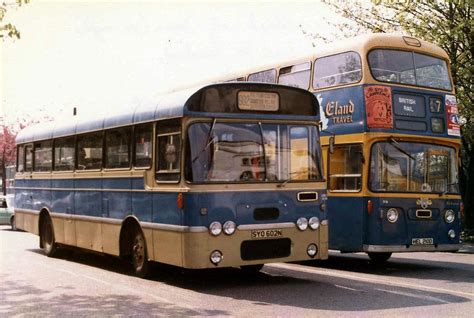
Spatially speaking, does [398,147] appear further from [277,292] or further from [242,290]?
[242,290]

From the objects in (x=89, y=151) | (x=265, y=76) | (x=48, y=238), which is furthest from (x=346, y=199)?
(x=48, y=238)

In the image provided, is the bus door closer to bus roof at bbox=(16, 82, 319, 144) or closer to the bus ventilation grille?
bus roof at bbox=(16, 82, 319, 144)

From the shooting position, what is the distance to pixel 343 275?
12641mm

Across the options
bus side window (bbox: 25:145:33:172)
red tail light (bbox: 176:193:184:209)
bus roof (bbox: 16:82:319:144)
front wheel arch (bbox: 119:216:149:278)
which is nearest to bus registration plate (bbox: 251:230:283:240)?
red tail light (bbox: 176:193:184:209)

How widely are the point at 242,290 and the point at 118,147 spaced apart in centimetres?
361

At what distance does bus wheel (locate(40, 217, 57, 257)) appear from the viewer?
1608 centimetres

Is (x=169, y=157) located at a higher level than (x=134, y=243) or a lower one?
higher

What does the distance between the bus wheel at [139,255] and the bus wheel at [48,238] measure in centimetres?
450

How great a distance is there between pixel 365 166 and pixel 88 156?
5.16 metres

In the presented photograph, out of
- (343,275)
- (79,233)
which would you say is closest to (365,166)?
(343,275)

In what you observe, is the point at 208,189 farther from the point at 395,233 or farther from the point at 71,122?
the point at 71,122

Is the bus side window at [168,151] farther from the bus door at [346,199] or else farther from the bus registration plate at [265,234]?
the bus door at [346,199]

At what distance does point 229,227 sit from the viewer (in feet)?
33.9

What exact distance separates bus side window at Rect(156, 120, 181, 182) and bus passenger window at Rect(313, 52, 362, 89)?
165 inches
